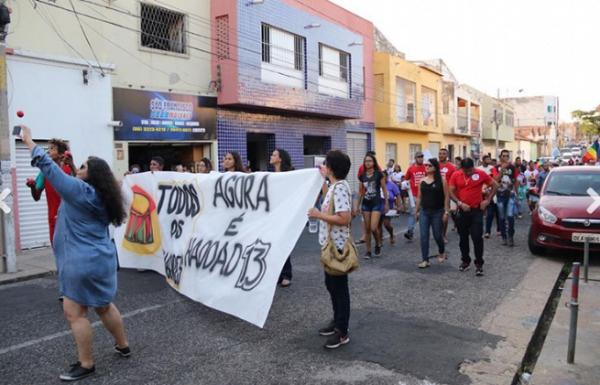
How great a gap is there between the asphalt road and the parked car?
5.68ft

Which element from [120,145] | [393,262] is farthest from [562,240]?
[120,145]

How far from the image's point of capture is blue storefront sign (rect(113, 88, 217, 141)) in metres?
12.6

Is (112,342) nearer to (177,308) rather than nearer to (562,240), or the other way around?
(177,308)

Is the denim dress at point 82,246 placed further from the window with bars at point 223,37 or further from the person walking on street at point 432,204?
the window with bars at point 223,37

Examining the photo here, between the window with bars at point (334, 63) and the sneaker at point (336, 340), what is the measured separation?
16.0m

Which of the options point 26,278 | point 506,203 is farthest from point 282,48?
point 26,278

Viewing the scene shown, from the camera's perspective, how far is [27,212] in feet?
35.1

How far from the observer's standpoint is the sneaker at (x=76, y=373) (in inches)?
155

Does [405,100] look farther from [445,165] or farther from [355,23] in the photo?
[445,165]

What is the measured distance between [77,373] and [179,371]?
0.76m

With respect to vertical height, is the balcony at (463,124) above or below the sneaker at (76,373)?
above

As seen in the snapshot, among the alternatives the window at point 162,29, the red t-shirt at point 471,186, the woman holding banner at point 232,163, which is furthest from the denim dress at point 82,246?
the window at point 162,29

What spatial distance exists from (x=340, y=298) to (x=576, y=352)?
82.7 inches

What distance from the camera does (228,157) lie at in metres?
6.94
